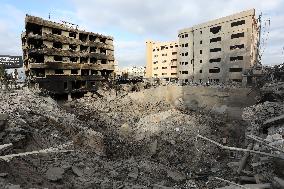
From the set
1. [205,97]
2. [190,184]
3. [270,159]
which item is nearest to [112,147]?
[190,184]

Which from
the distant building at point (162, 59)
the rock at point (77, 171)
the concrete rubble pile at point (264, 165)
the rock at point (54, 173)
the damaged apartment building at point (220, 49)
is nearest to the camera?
the concrete rubble pile at point (264, 165)

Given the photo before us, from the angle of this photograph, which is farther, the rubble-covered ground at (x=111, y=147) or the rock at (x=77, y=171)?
the rock at (x=77, y=171)

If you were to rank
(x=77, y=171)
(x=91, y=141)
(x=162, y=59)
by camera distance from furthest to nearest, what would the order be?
(x=162, y=59)
(x=91, y=141)
(x=77, y=171)

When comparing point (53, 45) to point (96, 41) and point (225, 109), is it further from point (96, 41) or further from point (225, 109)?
point (225, 109)

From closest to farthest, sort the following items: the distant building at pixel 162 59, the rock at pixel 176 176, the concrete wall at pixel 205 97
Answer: the rock at pixel 176 176
the concrete wall at pixel 205 97
the distant building at pixel 162 59

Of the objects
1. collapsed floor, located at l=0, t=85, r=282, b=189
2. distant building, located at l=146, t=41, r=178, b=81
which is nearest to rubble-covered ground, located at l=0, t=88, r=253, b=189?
collapsed floor, located at l=0, t=85, r=282, b=189

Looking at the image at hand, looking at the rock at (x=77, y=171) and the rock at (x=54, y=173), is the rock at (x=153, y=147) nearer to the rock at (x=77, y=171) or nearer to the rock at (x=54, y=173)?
the rock at (x=77, y=171)

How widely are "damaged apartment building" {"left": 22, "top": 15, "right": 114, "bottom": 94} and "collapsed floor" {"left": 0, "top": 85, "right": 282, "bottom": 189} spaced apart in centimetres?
382

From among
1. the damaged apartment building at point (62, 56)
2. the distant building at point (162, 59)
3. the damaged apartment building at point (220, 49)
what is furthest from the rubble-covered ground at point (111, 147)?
the distant building at point (162, 59)

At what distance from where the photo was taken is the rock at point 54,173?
10.7 metres

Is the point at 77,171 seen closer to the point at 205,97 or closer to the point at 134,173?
the point at 134,173

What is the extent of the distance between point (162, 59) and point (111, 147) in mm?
51654

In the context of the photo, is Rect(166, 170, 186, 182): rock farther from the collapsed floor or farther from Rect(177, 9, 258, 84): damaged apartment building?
Rect(177, 9, 258, 84): damaged apartment building

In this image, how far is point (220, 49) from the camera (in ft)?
159
